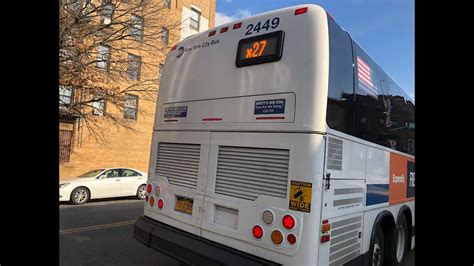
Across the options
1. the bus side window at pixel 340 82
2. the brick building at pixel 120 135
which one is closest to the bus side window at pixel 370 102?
the bus side window at pixel 340 82

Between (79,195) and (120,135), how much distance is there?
8943 millimetres

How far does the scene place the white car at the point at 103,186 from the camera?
12.7m

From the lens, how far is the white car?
12727 millimetres

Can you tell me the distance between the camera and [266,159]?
159 inches

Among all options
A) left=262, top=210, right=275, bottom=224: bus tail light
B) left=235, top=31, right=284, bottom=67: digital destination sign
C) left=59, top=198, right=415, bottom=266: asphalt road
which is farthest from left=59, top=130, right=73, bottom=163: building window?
left=262, top=210, right=275, bottom=224: bus tail light

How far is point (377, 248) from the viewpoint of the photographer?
16.9 feet

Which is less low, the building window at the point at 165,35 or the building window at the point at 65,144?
the building window at the point at 165,35

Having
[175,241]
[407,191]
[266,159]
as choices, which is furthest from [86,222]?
[407,191]

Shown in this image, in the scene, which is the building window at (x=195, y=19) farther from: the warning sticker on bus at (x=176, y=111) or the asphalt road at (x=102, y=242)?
the warning sticker on bus at (x=176, y=111)

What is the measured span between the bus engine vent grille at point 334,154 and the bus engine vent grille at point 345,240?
0.61 metres

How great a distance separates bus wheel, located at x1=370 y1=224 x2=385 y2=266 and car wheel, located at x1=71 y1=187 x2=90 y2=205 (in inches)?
424

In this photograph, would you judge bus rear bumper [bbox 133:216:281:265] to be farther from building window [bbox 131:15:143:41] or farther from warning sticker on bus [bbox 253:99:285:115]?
building window [bbox 131:15:143:41]

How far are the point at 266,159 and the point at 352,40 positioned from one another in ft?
6.25
